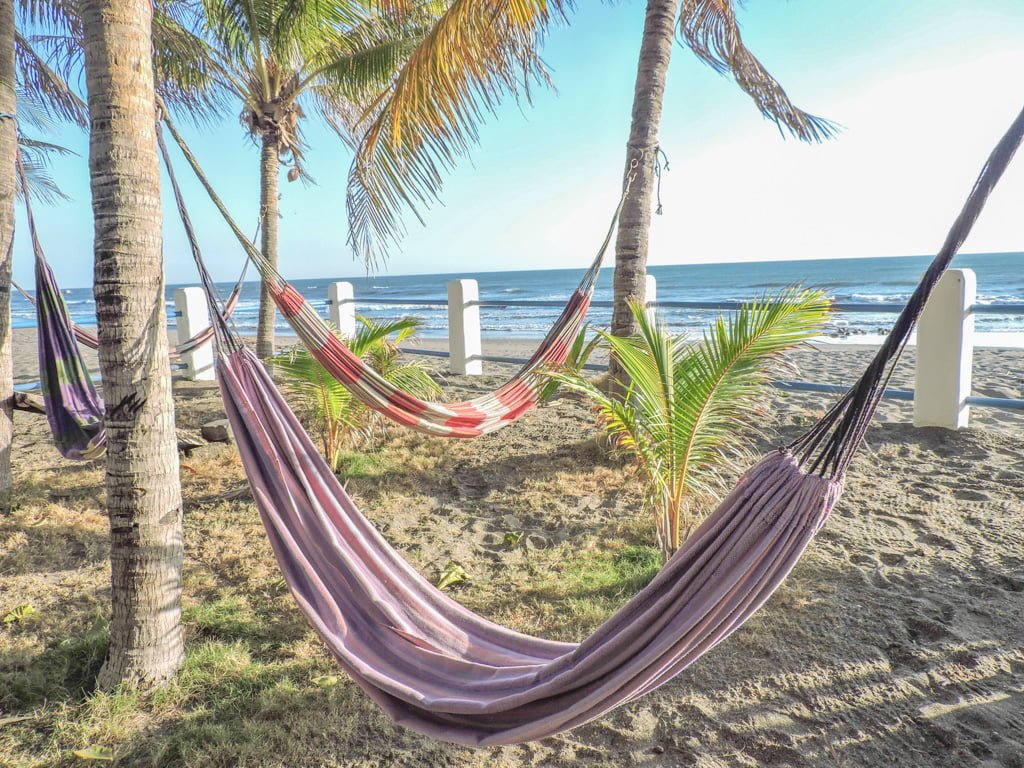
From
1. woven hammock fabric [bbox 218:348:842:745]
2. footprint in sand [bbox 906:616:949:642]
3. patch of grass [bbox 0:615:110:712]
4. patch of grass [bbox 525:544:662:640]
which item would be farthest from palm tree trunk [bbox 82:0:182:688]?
footprint in sand [bbox 906:616:949:642]

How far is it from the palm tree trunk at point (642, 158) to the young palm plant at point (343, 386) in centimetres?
105

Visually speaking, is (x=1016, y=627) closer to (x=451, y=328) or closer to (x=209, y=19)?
(x=451, y=328)

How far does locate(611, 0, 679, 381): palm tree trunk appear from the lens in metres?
3.23

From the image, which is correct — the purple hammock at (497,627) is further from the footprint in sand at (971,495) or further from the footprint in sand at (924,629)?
the footprint in sand at (971,495)

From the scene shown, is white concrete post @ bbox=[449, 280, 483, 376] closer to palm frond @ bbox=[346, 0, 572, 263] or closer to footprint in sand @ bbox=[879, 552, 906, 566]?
palm frond @ bbox=[346, 0, 572, 263]

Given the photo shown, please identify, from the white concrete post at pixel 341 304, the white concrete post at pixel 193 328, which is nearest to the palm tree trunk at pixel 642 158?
the white concrete post at pixel 341 304

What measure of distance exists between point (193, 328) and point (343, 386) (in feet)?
11.8

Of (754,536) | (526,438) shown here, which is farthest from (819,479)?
(526,438)

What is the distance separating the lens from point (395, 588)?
61.2 inches

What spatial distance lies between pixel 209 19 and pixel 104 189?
3.67 m

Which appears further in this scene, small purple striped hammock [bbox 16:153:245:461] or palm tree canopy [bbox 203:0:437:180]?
palm tree canopy [bbox 203:0:437:180]

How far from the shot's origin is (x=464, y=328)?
5375 mm

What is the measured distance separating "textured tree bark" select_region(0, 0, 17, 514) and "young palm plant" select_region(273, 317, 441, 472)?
104 centimetres

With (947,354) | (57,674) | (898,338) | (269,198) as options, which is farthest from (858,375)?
(57,674)
